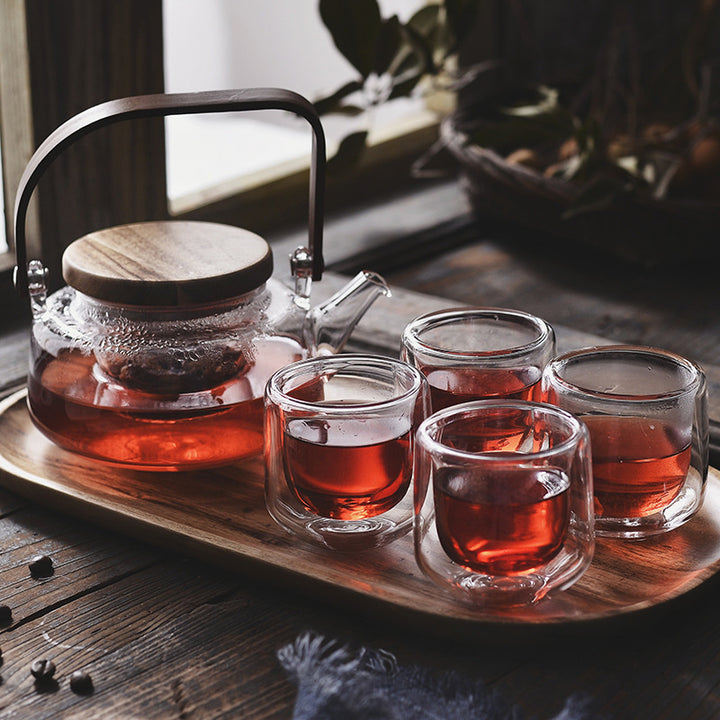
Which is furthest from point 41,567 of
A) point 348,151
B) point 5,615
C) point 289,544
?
point 348,151

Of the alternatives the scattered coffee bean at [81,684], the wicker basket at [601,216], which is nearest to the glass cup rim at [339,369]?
the scattered coffee bean at [81,684]

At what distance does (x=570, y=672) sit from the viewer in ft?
2.06

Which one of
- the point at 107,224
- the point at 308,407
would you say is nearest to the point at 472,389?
the point at 308,407

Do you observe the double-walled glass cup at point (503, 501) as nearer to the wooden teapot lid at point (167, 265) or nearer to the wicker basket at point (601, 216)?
the wooden teapot lid at point (167, 265)

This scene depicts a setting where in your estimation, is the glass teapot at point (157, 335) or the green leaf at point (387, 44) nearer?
the glass teapot at point (157, 335)

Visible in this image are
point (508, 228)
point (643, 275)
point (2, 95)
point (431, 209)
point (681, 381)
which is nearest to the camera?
point (681, 381)

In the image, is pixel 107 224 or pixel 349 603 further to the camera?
pixel 107 224

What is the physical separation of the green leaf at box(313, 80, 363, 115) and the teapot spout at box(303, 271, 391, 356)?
1.66 ft

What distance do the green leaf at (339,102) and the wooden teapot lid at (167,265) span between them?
19.8 inches

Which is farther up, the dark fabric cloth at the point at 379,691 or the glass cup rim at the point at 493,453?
the glass cup rim at the point at 493,453

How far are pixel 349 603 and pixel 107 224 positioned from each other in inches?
26.5

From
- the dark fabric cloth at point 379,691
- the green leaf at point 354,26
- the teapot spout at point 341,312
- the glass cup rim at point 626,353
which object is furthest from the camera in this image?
the green leaf at point 354,26

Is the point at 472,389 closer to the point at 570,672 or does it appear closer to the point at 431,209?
the point at 570,672

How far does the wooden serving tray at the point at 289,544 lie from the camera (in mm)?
656
